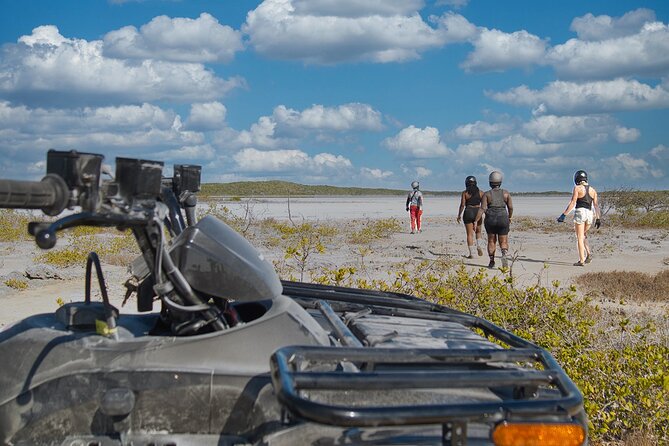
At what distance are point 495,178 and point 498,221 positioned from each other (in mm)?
834

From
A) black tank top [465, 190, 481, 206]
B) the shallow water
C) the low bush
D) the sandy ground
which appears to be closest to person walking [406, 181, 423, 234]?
the sandy ground

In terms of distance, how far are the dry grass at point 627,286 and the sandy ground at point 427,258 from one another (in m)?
0.60

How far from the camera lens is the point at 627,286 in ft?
37.3

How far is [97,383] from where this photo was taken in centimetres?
253

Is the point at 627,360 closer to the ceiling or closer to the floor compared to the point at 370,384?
closer to the floor

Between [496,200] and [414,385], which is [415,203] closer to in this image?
[496,200]

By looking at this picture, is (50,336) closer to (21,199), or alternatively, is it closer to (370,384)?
(21,199)

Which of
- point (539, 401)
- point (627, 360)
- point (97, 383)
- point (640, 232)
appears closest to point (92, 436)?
point (97, 383)

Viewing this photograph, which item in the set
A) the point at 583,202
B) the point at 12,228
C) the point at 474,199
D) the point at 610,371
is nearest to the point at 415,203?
the point at 474,199

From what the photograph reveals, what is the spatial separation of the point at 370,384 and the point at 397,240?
806 inches

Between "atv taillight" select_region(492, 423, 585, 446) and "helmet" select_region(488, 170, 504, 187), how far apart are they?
12.1 metres

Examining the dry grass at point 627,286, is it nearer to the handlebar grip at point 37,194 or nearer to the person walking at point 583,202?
the person walking at point 583,202

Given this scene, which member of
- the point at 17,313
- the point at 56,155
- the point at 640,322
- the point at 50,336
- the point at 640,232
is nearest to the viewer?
the point at 56,155

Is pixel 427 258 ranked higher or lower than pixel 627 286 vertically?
lower
